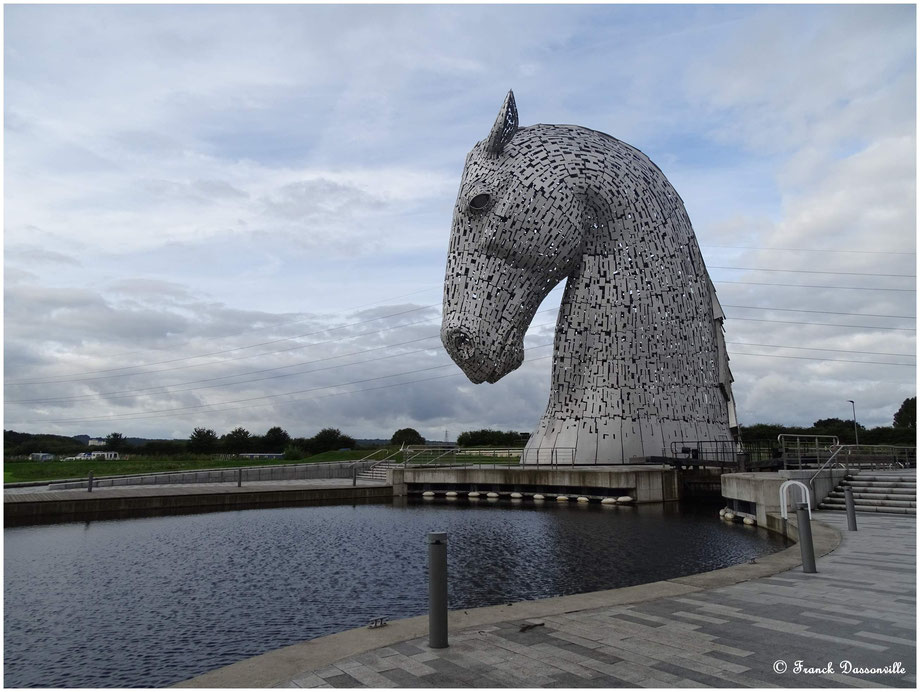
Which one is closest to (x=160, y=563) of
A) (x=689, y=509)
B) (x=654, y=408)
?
(x=689, y=509)

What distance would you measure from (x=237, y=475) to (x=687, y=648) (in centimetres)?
2365

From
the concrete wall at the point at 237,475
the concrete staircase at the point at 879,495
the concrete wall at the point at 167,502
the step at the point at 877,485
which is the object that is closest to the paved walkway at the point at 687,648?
the concrete staircase at the point at 879,495

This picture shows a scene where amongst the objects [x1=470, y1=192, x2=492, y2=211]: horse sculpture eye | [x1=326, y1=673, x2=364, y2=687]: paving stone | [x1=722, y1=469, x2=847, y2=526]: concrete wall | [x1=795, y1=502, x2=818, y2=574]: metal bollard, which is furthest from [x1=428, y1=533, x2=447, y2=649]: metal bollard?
[x1=470, y1=192, x2=492, y2=211]: horse sculpture eye

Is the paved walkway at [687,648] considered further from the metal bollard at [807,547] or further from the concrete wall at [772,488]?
the concrete wall at [772,488]

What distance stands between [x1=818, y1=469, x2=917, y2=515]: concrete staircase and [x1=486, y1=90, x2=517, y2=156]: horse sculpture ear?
38.0 ft

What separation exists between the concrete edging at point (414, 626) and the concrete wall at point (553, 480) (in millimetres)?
9043

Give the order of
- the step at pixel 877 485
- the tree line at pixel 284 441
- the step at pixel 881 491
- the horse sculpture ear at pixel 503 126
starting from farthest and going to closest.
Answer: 1. the tree line at pixel 284 441
2. the horse sculpture ear at pixel 503 126
3. the step at pixel 877 485
4. the step at pixel 881 491

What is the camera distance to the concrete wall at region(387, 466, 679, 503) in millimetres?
16719

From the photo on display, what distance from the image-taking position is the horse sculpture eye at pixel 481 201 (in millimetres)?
17531

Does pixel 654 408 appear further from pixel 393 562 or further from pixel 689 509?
pixel 393 562

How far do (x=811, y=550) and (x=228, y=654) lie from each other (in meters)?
5.71

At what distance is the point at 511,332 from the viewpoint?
17.8 metres

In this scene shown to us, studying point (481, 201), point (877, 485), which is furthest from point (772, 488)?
point (481, 201)

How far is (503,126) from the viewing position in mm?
17641
